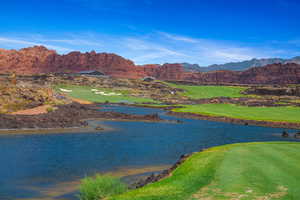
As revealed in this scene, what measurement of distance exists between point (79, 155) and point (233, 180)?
1883 cm

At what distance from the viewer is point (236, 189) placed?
12.4 metres

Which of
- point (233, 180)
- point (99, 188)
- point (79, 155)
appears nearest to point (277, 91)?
point (79, 155)

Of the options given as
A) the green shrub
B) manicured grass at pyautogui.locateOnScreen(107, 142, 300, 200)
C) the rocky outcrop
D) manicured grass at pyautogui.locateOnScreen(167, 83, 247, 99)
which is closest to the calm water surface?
the green shrub

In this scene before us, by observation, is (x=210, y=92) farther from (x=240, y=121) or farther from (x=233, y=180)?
(x=233, y=180)

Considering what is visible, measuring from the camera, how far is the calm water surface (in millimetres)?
19925

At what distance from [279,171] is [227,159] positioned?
3.42 meters

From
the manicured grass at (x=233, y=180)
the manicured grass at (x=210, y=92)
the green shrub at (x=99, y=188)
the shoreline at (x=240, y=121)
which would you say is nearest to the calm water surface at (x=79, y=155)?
the green shrub at (x=99, y=188)

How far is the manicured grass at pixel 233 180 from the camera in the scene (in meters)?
12.0

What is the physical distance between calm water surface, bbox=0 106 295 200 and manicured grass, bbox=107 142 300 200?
6933 millimetres

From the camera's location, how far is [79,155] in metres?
29.2

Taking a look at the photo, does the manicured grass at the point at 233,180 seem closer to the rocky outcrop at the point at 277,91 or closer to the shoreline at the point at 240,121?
the shoreline at the point at 240,121

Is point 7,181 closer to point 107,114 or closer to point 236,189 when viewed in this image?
point 236,189

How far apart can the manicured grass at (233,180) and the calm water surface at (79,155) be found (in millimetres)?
6933

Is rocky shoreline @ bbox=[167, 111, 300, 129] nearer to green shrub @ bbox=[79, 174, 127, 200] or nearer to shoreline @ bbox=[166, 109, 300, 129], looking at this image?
shoreline @ bbox=[166, 109, 300, 129]
